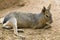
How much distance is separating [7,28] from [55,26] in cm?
138

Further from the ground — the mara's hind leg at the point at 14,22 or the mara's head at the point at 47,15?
the mara's head at the point at 47,15

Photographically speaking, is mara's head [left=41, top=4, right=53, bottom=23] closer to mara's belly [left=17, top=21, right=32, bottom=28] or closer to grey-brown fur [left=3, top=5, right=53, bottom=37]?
grey-brown fur [left=3, top=5, right=53, bottom=37]

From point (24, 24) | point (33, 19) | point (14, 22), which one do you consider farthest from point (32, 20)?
point (14, 22)

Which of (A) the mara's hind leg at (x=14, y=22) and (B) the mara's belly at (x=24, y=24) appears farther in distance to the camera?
(B) the mara's belly at (x=24, y=24)

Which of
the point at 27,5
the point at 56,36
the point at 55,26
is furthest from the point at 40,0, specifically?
the point at 56,36

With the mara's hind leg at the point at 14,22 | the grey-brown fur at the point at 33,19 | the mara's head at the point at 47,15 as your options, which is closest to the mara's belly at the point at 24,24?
the grey-brown fur at the point at 33,19

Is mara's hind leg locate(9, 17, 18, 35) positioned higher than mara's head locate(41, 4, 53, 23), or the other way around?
mara's head locate(41, 4, 53, 23)

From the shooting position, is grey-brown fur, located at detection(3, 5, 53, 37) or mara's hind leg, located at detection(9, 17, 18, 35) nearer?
mara's hind leg, located at detection(9, 17, 18, 35)

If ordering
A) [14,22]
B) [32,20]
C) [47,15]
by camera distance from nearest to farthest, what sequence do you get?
[14,22] → [47,15] → [32,20]

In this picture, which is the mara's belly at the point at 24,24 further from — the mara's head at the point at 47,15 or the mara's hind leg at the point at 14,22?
the mara's head at the point at 47,15

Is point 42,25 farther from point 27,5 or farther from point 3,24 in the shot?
point 27,5

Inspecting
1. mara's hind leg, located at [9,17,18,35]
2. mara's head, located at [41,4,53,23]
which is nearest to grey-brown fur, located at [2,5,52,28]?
mara's head, located at [41,4,53,23]

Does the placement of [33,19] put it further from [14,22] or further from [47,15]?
[14,22]

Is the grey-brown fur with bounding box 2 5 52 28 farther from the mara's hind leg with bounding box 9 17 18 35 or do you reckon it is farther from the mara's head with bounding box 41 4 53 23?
the mara's hind leg with bounding box 9 17 18 35
